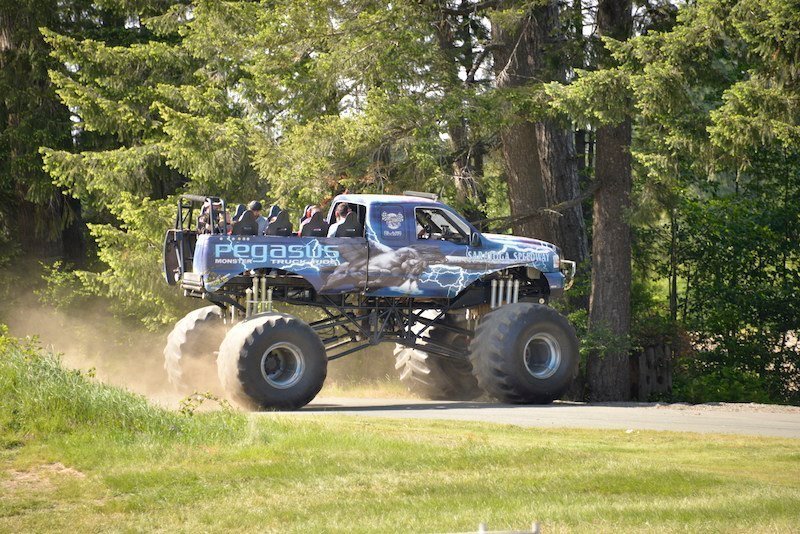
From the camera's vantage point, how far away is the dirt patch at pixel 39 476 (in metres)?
10.6

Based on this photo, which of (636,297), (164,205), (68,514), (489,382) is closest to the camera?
(68,514)

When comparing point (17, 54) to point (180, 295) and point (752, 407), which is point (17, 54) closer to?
point (180, 295)

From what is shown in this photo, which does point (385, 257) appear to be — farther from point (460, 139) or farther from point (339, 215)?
point (460, 139)

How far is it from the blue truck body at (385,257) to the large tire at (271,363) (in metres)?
0.91

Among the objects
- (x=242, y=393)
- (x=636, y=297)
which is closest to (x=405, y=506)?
(x=242, y=393)

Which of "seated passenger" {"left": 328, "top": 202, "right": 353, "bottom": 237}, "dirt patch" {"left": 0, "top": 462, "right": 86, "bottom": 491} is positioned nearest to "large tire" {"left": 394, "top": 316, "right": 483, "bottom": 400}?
"seated passenger" {"left": 328, "top": 202, "right": 353, "bottom": 237}

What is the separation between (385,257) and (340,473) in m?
7.67

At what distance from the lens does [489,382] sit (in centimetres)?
1889

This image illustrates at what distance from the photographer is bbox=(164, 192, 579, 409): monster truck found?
57.9 ft

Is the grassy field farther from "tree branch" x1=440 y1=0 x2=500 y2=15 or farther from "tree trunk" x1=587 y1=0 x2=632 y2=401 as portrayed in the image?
"tree branch" x1=440 y1=0 x2=500 y2=15

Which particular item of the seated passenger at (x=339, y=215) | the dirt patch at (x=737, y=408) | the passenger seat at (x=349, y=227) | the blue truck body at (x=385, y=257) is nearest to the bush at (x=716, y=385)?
the dirt patch at (x=737, y=408)

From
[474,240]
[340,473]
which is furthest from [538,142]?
[340,473]

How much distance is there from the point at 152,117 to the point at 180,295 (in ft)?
16.0

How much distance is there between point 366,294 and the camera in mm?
18875
